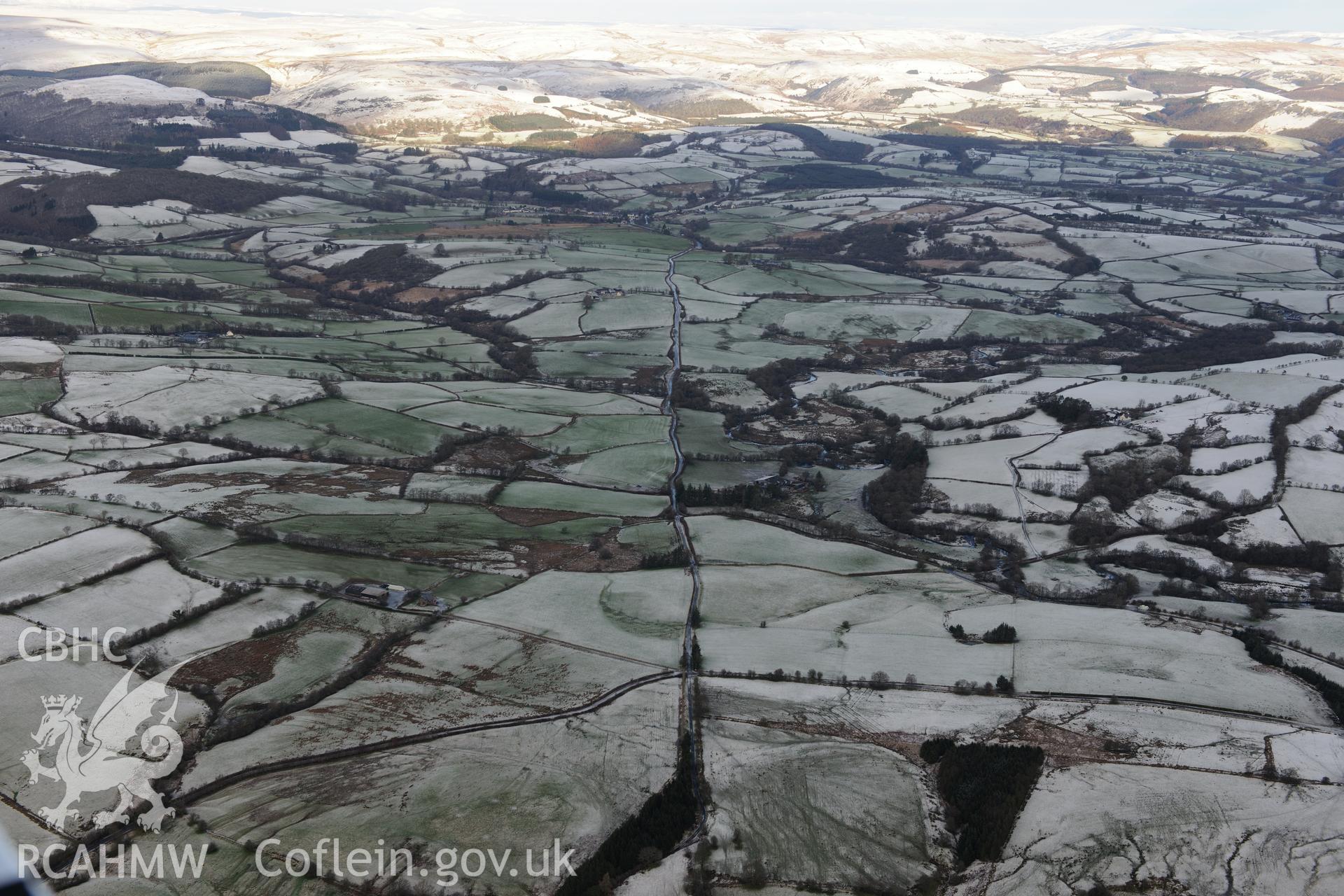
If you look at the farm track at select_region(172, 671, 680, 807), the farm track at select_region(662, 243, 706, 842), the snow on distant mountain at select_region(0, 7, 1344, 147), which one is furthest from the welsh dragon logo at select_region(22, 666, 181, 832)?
the snow on distant mountain at select_region(0, 7, 1344, 147)

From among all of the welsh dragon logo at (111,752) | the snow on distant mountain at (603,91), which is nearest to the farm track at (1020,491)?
the welsh dragon logo at (111,752)

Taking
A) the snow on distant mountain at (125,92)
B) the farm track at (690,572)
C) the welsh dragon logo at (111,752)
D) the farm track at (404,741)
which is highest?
the snow on distant mountain at (125,92)

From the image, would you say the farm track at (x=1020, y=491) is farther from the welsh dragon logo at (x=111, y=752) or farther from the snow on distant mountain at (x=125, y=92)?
the snow on distant mountain at (x=125, y=92)

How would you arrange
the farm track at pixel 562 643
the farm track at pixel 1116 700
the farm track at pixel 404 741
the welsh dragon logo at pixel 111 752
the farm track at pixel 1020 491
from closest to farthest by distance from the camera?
the welsh dragon logo at pixel 111 752, the farm track at pixel 404 741, the farm track at pixel 1116 700, the farm track at pixel 562 643, the farm track at pixel 1020 491

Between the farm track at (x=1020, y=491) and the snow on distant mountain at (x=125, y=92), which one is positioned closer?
the farm track at (x=1020, y=491)

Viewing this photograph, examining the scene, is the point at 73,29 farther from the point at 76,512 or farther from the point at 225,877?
the point at 225,877

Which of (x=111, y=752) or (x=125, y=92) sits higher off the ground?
(x=125, y=92)

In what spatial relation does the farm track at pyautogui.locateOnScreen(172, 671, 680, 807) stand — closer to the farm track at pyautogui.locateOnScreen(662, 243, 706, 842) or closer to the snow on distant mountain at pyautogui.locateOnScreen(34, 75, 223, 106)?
the farm track at pyautogui.locateOnScreen(662, 243, 706, 842)

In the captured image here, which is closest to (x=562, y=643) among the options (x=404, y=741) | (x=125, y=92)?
(x=404, y=741)

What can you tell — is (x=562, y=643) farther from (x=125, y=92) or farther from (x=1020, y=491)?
(x=125, y=92)
